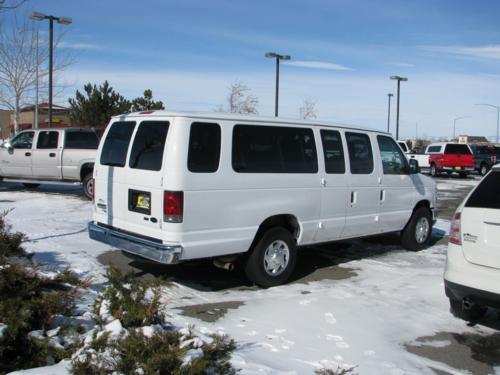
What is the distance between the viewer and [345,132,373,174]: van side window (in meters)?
7.55

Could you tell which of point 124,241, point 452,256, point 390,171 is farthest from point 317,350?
point 390,171

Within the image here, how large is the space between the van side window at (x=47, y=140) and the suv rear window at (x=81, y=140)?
39cm

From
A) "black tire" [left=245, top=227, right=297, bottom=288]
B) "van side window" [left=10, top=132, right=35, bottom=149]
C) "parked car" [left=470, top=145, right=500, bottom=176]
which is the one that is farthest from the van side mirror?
"parked car" [left=470, top=145, right=500, bottom=176]

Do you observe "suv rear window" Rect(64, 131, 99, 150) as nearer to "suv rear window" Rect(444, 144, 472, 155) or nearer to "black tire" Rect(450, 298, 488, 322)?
"black tire" Rect(450, 298, 488, 322)

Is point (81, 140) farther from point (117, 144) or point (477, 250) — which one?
point (477, 250)

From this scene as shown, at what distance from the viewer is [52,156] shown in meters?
14.8

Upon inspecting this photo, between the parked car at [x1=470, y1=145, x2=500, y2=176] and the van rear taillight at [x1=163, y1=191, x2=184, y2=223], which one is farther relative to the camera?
the parked car at [x1=470, y1=145, x2=500, y2=176]

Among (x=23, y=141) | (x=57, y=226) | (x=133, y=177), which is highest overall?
(x=23, y=141)

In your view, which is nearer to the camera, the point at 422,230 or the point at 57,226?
the point at 422,230

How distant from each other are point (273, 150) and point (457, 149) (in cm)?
2612

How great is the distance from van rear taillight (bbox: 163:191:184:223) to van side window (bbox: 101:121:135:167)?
3.47ft

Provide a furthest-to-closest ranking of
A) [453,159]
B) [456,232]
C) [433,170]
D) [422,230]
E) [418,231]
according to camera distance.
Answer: [433,170] → [453,159] → [422,230] → [418,231] → [456,232]

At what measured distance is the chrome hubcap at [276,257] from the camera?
6520mm

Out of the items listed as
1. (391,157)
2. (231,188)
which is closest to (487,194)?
(231,188)
